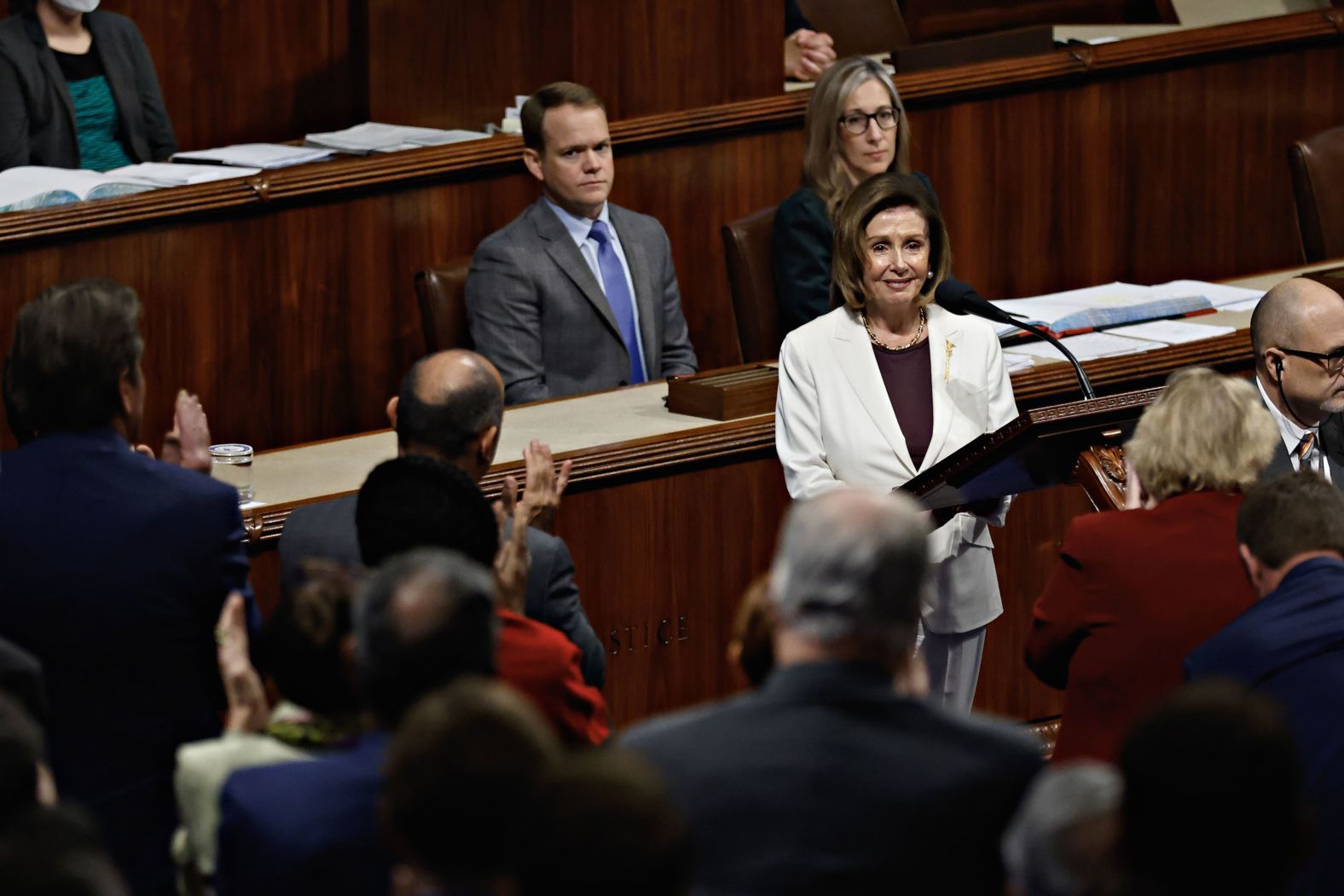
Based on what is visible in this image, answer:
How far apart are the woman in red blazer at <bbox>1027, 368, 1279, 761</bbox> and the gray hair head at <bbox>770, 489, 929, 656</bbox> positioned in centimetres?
93

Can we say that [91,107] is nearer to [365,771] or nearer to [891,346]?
[891,346]

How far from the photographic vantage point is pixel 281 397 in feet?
14.0

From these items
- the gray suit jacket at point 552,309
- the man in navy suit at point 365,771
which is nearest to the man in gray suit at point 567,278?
the gray suit jacket at point 552,309

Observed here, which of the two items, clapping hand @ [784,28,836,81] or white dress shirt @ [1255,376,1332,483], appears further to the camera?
clapping hand @ [784,28,836,81]

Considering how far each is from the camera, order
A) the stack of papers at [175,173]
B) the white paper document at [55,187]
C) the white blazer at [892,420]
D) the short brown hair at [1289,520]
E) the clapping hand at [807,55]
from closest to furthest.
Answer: the short brown hair at [1289,520] < the white blazer at [892,420] < the white paper document at [55,187] < the stack of papers at [175,173] < the clapping hand at [807,55]

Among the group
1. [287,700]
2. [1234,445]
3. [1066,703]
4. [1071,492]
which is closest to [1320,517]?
[1234,445]

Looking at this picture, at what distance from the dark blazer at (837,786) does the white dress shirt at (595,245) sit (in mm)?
2606

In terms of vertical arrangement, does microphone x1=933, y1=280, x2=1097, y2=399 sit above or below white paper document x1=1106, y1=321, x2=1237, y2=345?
above

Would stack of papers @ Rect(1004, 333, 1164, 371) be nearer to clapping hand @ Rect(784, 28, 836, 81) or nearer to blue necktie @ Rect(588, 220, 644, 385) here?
blue necktie @ Rect(588, 220, 644, 385)

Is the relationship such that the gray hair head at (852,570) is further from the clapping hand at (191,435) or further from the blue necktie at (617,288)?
the blue necktie at (617,288)

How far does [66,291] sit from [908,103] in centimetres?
301

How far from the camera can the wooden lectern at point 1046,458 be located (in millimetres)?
2877

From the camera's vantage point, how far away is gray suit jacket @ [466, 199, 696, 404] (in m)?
4.02

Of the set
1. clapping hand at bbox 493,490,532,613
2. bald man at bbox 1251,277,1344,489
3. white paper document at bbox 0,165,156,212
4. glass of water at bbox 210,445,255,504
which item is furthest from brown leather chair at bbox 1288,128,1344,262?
clapping hand at bbox 493,490,532,613
